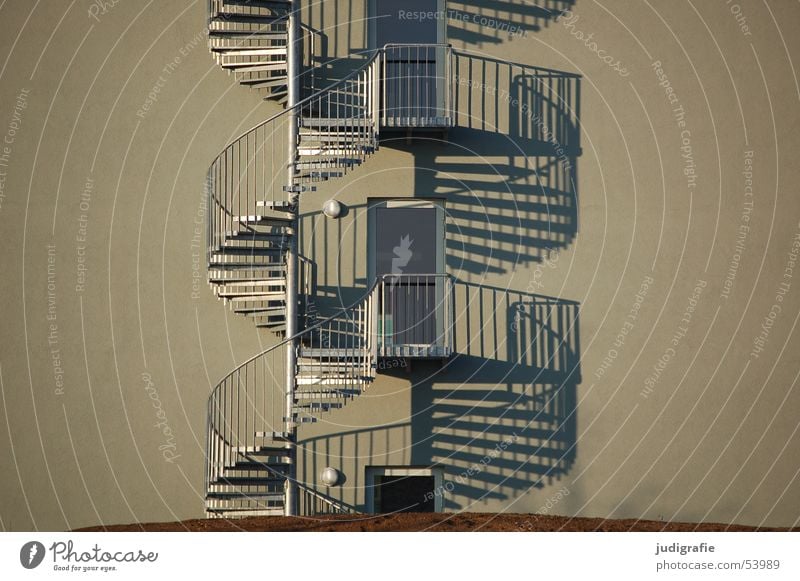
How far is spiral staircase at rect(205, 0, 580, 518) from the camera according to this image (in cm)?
1834

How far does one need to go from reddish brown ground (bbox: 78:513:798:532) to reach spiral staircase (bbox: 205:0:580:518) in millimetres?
377

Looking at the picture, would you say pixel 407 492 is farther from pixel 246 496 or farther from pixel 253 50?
pixel 253 50

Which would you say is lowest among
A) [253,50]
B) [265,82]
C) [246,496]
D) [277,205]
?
[246,496]

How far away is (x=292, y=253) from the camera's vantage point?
18672mm

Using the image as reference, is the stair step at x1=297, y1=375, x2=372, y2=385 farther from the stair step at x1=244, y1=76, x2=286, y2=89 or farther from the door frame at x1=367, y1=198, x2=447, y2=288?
the stair step at x1=244, y1=76, x2=286, y2=89

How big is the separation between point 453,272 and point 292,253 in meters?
2.35

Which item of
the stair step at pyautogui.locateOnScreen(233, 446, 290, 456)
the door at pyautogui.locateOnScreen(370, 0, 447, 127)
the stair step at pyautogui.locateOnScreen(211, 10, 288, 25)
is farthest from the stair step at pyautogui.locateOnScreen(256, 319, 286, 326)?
the stair step at pyautogui.locateOnScreen(211, 10, 288, 25)

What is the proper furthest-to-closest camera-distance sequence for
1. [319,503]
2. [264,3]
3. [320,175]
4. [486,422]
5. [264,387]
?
[264,387], [486,422], [319,503], [264,3], [320,175]

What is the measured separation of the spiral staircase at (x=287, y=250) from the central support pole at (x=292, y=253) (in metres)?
0.02

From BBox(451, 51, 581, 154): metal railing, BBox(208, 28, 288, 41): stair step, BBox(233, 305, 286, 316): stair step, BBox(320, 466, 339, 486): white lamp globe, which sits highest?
BBox(208, 28, 288, 41): stair step

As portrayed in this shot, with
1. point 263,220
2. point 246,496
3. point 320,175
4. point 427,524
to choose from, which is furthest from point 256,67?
point 427,524

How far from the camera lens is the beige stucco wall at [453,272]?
19.3m

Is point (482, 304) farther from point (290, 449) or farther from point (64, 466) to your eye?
point (64, 466)
